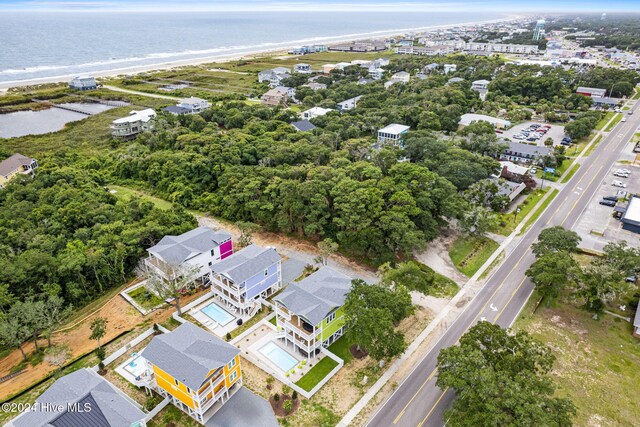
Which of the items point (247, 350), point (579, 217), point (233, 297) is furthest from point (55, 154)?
point (579, 217)

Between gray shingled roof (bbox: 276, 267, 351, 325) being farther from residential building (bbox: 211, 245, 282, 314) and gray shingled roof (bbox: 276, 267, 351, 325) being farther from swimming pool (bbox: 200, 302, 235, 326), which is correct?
swimming pool (bbox: 200, 302, 235, 326)

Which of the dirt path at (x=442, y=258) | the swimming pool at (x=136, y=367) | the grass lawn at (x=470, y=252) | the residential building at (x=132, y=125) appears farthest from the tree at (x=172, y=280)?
the residential building at (x=132, y=125)

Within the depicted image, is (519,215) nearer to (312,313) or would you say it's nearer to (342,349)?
(342,349)

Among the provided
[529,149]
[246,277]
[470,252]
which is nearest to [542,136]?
[529,149]

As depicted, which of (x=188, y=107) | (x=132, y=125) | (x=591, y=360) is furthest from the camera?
(x=188, y=107)

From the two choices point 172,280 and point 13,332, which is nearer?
point 13,332

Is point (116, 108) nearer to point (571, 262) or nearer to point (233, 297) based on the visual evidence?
point (233, 297)

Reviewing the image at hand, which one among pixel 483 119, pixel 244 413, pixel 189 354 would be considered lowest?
pixel 244 413
